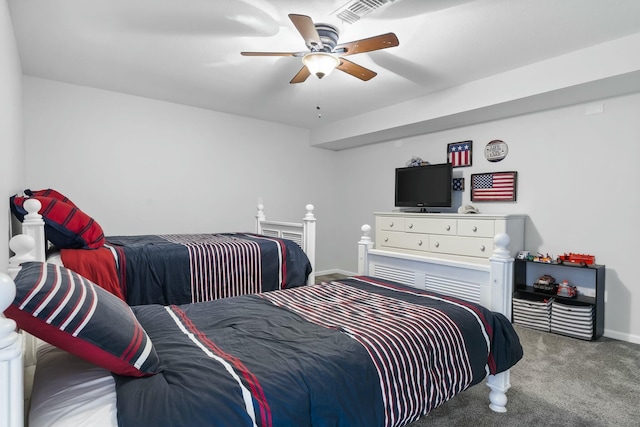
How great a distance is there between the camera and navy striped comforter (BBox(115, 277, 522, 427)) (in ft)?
3.13

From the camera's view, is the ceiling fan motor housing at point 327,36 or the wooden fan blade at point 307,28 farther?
the ceiling fan motor housing at point 327,36

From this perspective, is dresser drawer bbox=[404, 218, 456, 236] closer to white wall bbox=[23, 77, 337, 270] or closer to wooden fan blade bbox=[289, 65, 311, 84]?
white wall bbox=[23, 77, 337, 270]

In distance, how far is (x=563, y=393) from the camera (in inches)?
85.6

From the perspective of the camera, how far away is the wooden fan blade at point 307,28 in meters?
1.97

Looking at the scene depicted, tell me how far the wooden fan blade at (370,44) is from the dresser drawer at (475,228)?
215cm

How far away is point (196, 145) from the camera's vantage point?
450 cm

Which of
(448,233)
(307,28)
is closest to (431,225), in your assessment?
(448,233)

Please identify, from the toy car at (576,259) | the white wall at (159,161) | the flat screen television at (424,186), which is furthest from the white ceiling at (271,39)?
the toy car at (576,259)

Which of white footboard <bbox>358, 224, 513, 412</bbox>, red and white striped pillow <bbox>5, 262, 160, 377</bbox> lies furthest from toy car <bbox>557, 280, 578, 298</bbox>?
red and white striped pillow <bbox>5, 262, 160, 377</bbox>

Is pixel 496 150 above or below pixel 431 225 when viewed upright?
above

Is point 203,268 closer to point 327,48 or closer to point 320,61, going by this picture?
point 320,61

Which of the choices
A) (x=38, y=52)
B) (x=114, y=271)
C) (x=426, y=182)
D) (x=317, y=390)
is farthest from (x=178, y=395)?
(x=426, y=182)

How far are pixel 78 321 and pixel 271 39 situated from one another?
2369mm

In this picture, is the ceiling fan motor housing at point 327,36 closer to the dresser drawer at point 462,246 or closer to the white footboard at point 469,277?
the white footboard at point 469,277
